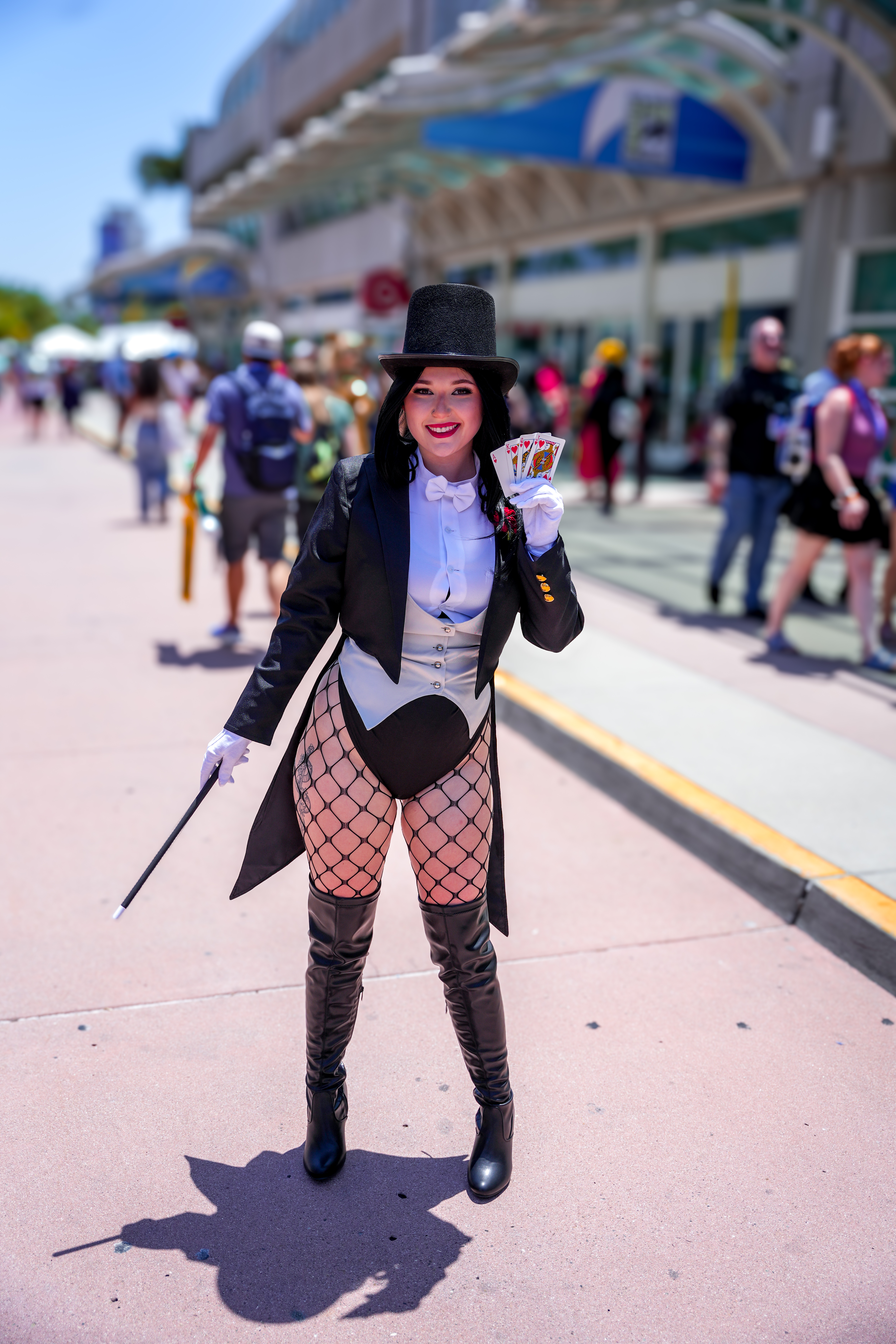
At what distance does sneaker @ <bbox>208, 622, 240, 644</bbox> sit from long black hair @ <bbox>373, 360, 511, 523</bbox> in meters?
5.08

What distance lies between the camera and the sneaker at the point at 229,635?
7.46 m

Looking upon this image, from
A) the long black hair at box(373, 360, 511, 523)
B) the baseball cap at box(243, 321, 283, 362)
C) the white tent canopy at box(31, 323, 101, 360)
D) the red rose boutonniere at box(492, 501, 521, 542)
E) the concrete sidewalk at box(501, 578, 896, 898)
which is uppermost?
the white tent canopy at box(31, 323, 101, 360)

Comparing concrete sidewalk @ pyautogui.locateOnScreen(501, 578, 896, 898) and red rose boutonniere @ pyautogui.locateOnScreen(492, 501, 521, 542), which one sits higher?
red rose boutonniere @ pyautogui.locateOnScreen(492, 501, 521, 542)

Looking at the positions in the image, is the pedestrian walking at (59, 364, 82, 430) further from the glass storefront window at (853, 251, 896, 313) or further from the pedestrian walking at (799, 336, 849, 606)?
the pedestrian walking at (799, 336, 849, 606)

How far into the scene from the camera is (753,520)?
8.05m

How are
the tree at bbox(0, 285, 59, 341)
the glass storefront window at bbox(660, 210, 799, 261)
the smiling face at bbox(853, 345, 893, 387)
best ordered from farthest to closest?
1. the tree at bbox(0, 285, 59, 341)
2. the glass storefront window at bbox(660, 210, 799, 261)
3. the smiling face at bbox(853, 345, 893, 387)

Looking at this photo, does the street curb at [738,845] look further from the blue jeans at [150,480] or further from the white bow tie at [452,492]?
the blue jeans at [150,480]

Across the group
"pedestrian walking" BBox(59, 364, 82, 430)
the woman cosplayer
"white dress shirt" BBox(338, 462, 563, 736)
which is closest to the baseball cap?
the woman cosplayer

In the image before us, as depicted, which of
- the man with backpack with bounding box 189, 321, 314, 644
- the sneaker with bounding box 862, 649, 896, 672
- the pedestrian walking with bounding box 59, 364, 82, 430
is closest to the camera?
the sneaker with bounding box 862, 649, 896, 672

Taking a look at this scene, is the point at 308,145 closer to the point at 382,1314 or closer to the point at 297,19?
the point at 382,1314

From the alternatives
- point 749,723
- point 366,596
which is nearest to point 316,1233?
point 366,596

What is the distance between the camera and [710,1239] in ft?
8.13

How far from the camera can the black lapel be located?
2.42m

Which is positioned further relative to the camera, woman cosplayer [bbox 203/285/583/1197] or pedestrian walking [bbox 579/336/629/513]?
pedestrian walking [bbox 579/336/629/513]
